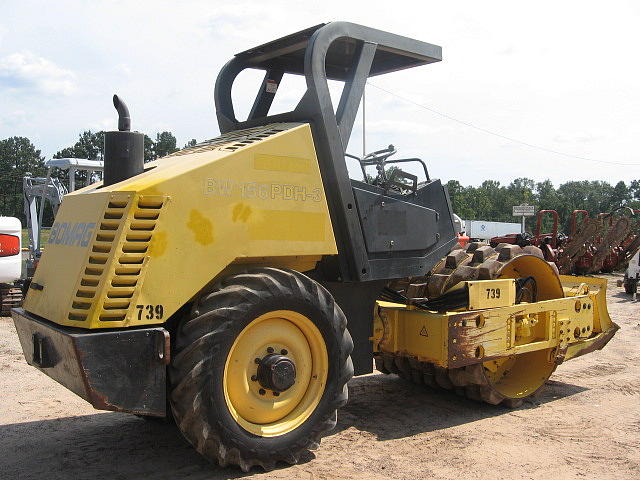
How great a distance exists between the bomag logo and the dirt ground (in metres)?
1.57

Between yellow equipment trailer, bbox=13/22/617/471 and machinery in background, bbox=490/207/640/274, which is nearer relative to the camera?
yellow equipment trailer, bbox=13/22/617/471

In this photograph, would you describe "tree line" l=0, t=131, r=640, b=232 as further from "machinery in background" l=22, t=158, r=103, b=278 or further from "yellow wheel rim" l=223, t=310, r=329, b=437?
"yellow wheel rim" l=223, t=310, r=329, b=437

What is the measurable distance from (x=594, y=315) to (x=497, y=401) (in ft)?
5.71

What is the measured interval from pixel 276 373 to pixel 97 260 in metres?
1.33

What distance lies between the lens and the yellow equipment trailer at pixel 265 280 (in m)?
3.95

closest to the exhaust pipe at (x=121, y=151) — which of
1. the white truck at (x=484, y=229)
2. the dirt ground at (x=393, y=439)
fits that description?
the dirt ground at (x=393, y=439)

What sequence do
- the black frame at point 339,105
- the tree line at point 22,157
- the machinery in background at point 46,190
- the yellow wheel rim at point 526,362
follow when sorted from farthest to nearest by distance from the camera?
the tree line at point 22,157, the machinery in background at point 46,190, the yellow wheel rim at point 526,362, the black frame at point 339,105

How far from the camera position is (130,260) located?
3912 millimetres

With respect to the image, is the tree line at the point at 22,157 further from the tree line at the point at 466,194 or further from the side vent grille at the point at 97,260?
the side vent grille at the point at 97,260

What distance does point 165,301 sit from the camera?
13.2 feet

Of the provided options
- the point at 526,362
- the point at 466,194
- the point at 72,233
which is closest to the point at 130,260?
the point at 72,233

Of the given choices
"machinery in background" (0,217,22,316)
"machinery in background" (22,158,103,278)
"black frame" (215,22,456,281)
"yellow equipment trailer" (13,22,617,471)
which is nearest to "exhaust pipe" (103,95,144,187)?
"yellow equipment trailer" (13,22,617,471)

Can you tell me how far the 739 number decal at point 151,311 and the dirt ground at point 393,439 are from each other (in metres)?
1.18

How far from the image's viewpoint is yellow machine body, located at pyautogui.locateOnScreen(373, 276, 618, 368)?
5508mm
